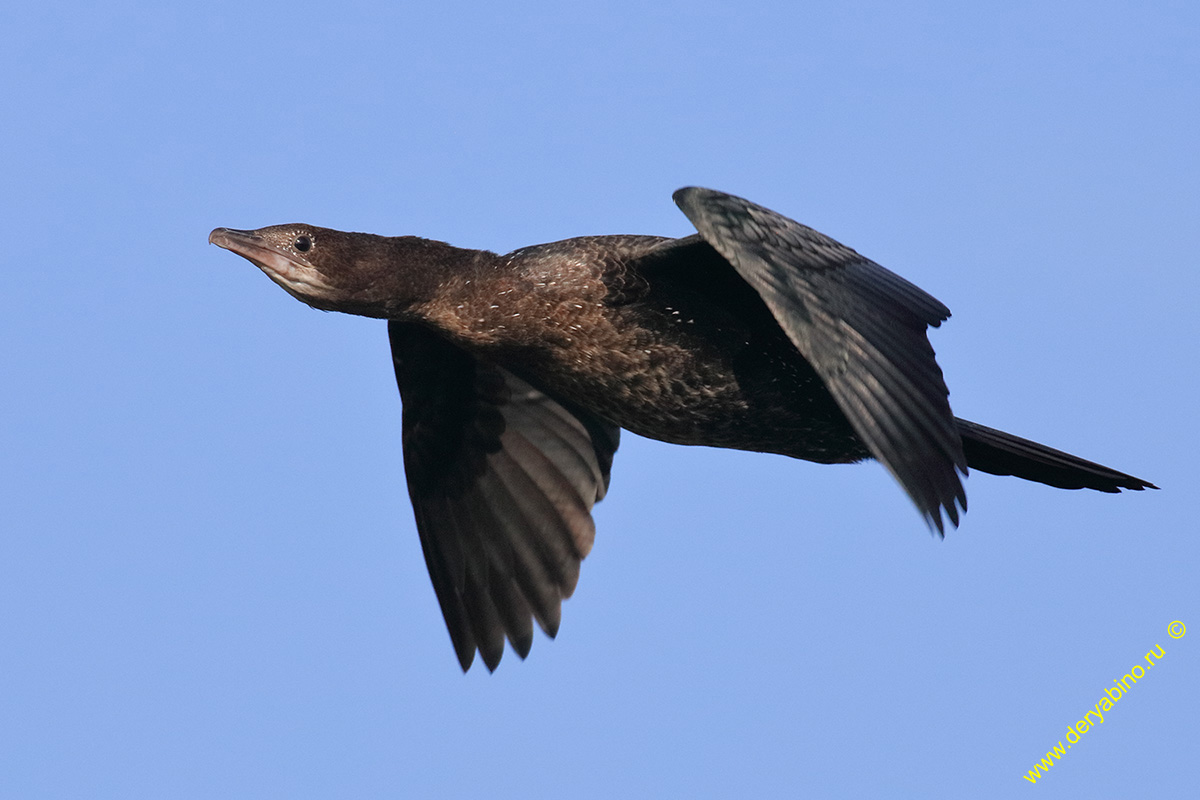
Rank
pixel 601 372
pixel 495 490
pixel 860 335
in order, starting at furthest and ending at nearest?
pixel 495 490 < pixel 601 372 < pixel 860 335

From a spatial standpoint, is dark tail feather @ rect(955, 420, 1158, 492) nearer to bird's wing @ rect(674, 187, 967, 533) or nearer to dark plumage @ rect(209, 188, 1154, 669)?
dark plumage @ rect(209, 188, 1154, 669)

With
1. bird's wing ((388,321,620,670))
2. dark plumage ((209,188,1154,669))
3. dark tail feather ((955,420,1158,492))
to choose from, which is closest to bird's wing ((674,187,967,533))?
dark plumage ((209,188,1154,669))

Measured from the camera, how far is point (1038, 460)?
6.82m

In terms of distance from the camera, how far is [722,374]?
6.68m

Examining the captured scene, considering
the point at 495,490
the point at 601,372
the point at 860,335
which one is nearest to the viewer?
the point at 860,335

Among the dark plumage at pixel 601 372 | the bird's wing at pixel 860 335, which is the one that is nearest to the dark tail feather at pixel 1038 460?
the dark plumage at pixel 601 372

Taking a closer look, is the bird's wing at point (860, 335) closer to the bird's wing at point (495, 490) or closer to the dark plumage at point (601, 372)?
the dark plumage at point (601, 372)

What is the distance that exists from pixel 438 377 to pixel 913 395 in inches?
122

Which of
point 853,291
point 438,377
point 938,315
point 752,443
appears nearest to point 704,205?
point 853,291

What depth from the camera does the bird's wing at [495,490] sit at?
8094mm

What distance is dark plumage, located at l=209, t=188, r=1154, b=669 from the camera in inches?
223

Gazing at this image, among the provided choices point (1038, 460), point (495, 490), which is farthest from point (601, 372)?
point (1038, 460)

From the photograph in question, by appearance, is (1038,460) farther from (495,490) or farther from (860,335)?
(495,490)

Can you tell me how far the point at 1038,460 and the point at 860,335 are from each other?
1.54 metres
